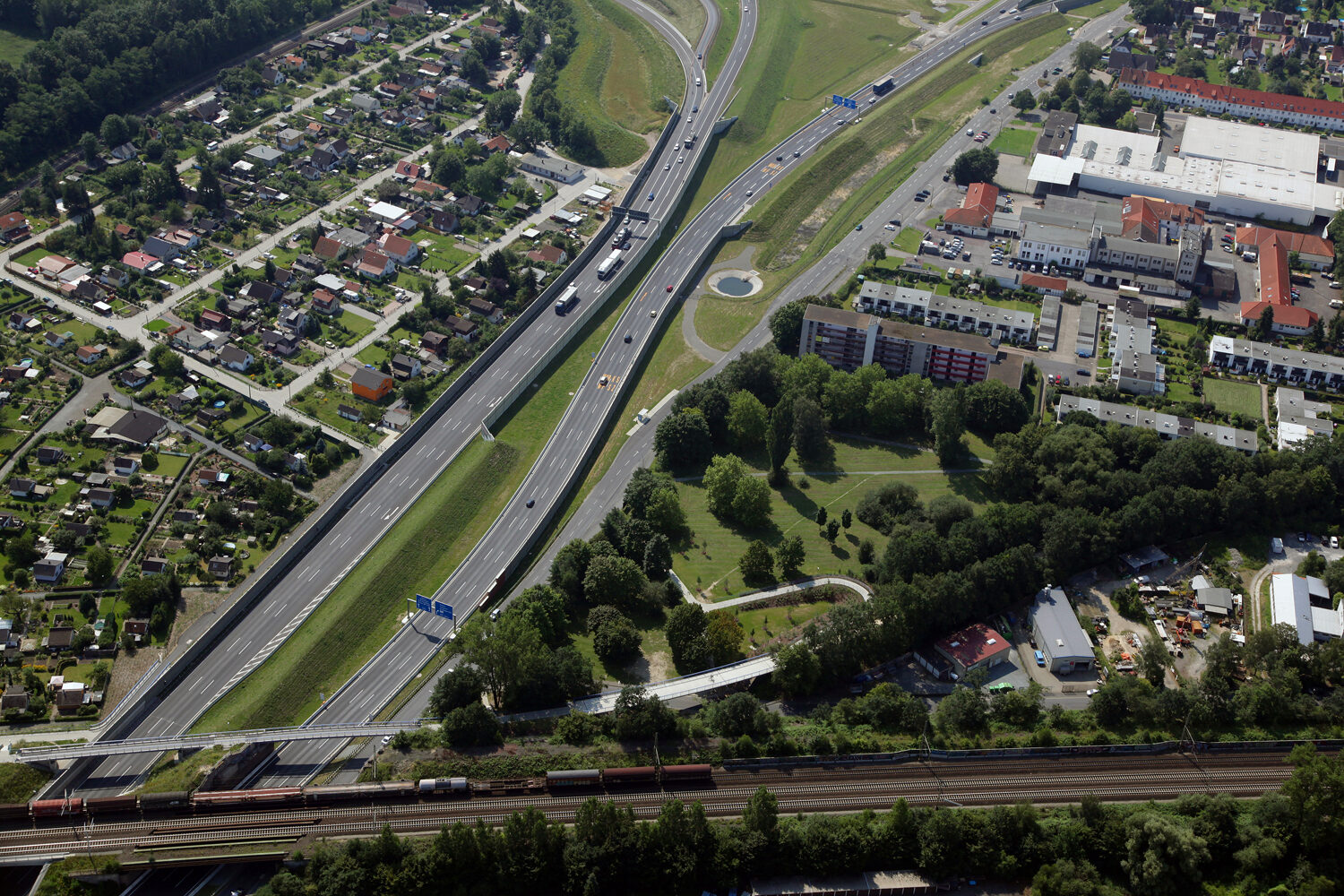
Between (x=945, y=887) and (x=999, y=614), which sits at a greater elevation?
(x=999, y=614)

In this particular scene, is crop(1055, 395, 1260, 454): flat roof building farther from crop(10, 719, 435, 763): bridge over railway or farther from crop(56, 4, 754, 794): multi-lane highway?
crop(10, 719, 435, 763): bridge over railway

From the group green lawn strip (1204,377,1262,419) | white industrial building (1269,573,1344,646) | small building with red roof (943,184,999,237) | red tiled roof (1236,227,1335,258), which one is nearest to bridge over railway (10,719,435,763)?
white industrial building (1269,573,1344,646)

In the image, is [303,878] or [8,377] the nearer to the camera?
[303,878]

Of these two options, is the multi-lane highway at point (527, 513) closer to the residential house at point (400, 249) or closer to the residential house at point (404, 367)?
the residential house at point (404, 367)

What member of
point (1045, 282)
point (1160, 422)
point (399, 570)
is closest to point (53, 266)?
point (399, 570)

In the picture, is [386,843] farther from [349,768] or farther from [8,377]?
[8,377]

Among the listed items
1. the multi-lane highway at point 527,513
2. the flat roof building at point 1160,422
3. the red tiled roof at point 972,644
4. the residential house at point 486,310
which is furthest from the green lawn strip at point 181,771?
the flat roof building at point 1160,422

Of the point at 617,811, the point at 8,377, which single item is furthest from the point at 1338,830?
the point at 8,377
